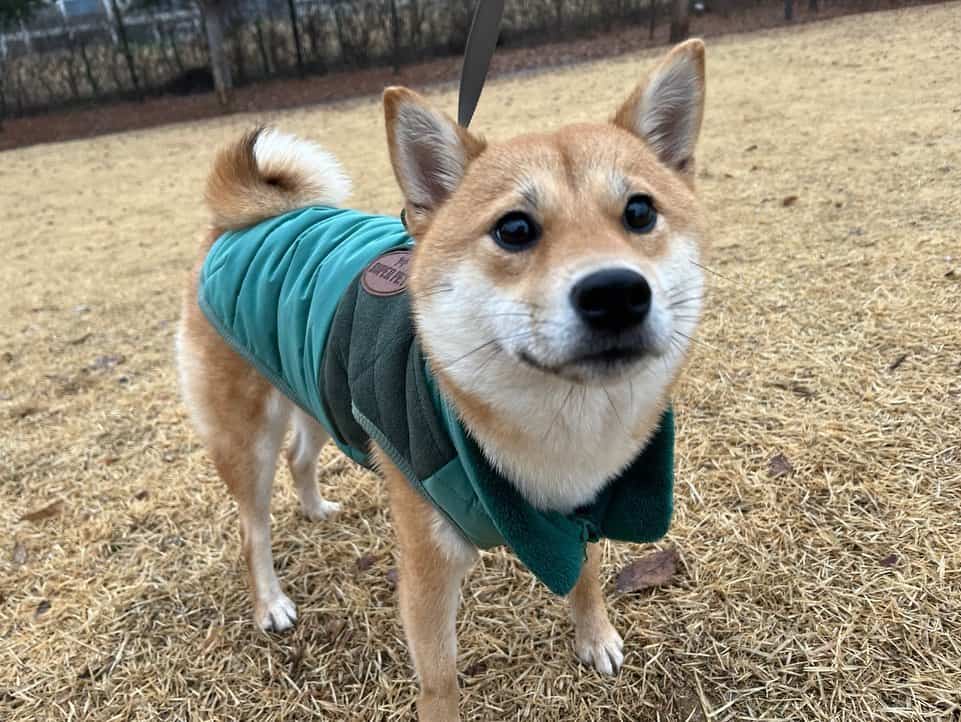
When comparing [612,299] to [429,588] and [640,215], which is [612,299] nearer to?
[640,215]

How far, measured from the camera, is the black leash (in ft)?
6.56

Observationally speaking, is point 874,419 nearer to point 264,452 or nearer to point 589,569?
point 589,569

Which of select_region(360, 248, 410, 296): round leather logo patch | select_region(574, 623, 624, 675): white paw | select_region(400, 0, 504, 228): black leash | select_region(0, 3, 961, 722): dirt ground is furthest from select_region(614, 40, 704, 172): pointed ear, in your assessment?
select_region(574, 623, 624, 675): white paw

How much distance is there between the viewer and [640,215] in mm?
1565

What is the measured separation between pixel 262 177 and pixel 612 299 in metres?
1.69

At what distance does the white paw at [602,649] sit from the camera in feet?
6.34

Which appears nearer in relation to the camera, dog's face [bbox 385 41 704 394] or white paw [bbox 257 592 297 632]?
dog's face [bbox 385 41 704 394]

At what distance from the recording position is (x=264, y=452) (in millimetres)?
2275

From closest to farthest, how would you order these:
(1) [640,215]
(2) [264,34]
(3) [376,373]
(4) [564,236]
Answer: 1. (4) [564,236]
2. (1) [640,215]
3. (3) [376,373]
4. (2) [264,34]

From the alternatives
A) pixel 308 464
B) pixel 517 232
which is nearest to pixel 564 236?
pixel 517 232

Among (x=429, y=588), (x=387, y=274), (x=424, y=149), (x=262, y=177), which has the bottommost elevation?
(x=429, y=588)

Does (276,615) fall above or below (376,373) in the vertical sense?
below

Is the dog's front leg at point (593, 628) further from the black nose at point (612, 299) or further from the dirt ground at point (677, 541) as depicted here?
the black nose at point (612, 299)

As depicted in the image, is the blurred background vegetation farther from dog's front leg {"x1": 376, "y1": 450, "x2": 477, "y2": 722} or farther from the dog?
dog's front leg {"x1": 376, "y1": 450, "x2": 477, "y2": 722}
